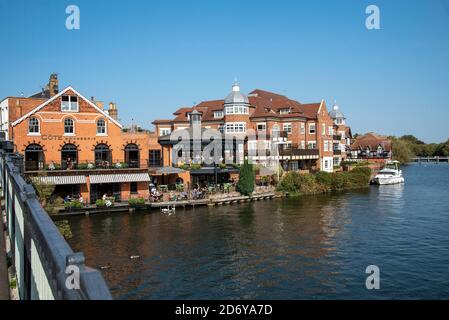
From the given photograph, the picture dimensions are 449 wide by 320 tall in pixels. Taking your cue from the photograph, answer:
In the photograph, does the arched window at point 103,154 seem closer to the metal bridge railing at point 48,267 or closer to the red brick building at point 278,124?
the red brick building at point 278,124

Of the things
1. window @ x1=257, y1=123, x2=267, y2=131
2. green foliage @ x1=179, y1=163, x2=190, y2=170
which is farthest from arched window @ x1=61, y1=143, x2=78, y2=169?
window @ x1=257, y1=123, x2=267, y2=131

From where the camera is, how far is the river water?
19.9 metres

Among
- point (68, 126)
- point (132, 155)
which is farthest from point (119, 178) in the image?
point (68, 126)

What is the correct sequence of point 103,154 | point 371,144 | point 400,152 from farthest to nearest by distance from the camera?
point 400,152, point 371,144, point 103,154

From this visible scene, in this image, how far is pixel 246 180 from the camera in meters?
49.1

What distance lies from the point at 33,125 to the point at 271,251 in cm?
2707

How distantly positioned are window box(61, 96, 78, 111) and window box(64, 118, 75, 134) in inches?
43.1

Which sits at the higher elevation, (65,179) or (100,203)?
(65,179)

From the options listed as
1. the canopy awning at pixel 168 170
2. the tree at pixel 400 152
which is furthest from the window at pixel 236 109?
the tree at pixel 400 152

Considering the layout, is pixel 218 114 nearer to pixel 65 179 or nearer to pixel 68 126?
pixel 68 126

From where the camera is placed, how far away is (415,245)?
27453 mm

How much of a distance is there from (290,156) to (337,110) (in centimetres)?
3569

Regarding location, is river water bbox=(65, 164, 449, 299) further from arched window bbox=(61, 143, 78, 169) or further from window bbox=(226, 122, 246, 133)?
window bbox=(226, 122, 246, 133)
